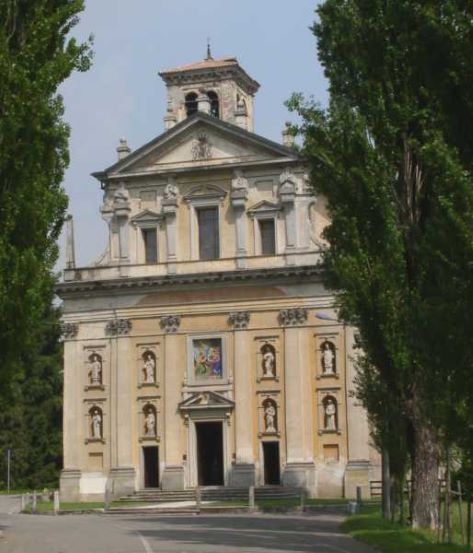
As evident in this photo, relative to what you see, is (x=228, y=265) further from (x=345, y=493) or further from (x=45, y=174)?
(x=45, y=174)

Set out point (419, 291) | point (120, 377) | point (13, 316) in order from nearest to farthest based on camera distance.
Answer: point (13, 316) → point (419, 291) → point (120, 377)

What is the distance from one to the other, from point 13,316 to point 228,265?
1126 inches

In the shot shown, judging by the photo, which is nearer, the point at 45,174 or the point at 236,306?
the point at 45,174

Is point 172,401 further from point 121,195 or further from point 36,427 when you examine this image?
point 36,427

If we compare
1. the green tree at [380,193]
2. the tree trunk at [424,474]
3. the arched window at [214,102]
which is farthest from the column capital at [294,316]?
the tree trunk at [424,474]

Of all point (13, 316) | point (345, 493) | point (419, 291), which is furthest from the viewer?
point (345, 493)

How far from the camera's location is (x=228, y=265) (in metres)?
48.8

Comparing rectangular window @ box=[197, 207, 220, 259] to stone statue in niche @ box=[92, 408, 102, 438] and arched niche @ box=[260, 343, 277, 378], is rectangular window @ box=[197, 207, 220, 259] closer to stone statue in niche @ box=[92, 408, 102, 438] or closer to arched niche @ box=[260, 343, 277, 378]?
arched niche @ box=[260, 343, 277, 378]

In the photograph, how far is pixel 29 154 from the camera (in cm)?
2080

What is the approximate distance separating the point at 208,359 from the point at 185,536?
2331 cm

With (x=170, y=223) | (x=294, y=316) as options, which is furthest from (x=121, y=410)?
(x=294, y=316)

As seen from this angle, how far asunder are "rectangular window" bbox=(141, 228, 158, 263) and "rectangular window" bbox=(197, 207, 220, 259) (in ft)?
6.20

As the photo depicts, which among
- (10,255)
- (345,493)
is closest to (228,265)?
(345,493)

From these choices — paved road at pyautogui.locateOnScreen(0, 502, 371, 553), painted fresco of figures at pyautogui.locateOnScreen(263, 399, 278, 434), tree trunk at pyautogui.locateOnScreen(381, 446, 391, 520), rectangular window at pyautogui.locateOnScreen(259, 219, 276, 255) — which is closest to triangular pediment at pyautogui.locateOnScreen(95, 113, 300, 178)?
rectangular window at pyautogui.locateOnScreen(259, 219, 276, 255)
